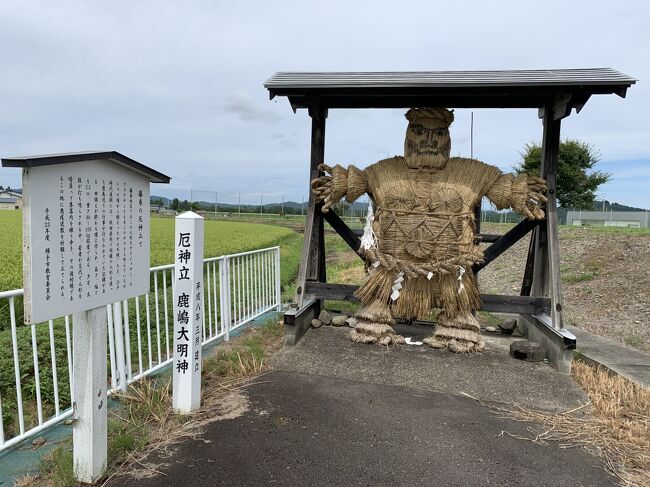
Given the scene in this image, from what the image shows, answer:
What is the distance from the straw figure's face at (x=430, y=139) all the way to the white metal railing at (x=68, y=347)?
8.00 ft

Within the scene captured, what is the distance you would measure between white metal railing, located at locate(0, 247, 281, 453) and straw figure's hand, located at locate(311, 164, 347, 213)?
127 cm

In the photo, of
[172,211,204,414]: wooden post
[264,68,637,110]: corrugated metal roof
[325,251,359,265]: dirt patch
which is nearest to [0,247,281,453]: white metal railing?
[172,211,204,414]: wooden post

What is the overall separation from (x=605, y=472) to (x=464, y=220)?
2593mm

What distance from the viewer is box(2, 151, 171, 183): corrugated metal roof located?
1854mm

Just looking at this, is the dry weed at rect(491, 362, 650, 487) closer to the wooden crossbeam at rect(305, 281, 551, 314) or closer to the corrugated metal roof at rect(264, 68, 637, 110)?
the wooden crossbeam at rect(305, 281, 551, 314)

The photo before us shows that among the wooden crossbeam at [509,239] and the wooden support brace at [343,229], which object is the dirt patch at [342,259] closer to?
the wooden support brace at [343,229]

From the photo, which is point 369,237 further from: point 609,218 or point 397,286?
point 609,218

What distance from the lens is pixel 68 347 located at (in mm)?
3102

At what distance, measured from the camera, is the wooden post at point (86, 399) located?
2.31 m

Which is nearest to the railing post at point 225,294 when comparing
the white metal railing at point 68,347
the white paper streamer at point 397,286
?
the white metal railing at point 68,347

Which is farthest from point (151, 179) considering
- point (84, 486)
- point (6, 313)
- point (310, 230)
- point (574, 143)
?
point (574, 143)

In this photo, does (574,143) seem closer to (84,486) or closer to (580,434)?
(580,434)

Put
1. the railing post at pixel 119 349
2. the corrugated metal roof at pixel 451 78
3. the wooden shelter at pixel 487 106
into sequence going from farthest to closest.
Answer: the wooden shelter at pixel 487 106 → the corrugated metal roof at pixel 451 78 → the railing post at pixel 119 349

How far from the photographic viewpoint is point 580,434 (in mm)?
3008
